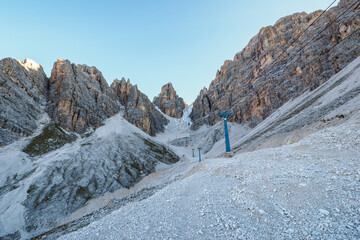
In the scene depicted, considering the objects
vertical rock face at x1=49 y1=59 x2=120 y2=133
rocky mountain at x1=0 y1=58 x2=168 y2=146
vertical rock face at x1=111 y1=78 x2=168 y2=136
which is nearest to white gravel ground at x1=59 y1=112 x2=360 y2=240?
rocky mountain at x1=0 y1=58 x2=168 y2=146

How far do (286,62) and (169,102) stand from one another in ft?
372

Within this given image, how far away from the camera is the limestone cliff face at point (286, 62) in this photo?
5153cm

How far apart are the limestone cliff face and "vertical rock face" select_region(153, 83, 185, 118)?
48604 millimetres

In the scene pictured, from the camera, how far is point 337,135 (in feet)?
42.4

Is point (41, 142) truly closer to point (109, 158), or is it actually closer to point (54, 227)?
point (109, 158)

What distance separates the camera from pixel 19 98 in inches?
1997

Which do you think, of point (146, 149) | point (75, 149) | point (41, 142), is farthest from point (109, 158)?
point (41, 142)

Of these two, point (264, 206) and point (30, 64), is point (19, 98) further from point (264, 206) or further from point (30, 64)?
point (264, 206)

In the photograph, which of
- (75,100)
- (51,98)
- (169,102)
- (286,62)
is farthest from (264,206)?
(169,102)

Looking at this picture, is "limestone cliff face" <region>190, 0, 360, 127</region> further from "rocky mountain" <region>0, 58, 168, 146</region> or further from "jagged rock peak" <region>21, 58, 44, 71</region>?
"jagged rock peak" <region>21, 58, 44, 71</region>

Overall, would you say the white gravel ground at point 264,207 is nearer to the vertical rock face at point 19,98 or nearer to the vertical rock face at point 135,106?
the vertical rock face at point 19,98

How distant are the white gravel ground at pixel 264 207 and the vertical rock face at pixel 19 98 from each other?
174ft

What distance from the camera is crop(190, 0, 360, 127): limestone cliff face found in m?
51.5

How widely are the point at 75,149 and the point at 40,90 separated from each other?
4000cm
